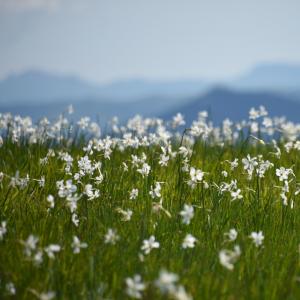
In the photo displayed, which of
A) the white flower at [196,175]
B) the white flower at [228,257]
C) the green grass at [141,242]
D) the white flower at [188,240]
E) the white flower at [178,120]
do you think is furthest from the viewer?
the white flower at [178,120]

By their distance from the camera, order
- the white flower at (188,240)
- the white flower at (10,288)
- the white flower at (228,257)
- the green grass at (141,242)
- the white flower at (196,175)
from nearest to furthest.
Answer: the white flower at (228,257)
the white flower at (188,240)
the white flower at (10,288)
the green grass at (141,242)
the white flower at (196,175)

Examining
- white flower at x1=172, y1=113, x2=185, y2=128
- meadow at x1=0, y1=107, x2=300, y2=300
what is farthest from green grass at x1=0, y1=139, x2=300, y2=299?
white flower at x1=172, y1=113, x2=185, y2=128

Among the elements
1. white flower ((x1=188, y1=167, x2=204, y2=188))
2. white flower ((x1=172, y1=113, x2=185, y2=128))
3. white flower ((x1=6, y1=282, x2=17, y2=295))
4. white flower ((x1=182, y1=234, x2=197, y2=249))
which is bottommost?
white flower ((x1=6, y1=282, x2=17, y2=295))

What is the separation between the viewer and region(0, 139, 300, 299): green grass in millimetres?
4387

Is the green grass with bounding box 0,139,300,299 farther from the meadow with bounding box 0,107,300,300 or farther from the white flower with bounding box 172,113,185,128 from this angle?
the white flower with bounding box 172,113,185,128

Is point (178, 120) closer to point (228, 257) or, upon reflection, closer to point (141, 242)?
point (141, 242)

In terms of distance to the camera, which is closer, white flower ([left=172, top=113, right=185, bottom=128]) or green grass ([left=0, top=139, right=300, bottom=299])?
green grass ([left=0, top=139, right=300, bottom=299])

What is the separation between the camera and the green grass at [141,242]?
4.39m

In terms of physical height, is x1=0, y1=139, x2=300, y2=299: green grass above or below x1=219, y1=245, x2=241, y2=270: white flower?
below

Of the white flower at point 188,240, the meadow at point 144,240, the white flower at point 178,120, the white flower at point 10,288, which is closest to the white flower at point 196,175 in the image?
the meadow at point 144,240

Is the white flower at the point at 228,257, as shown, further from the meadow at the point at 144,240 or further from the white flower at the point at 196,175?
the white flower at the point at 196,175

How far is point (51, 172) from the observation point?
752 centimetres

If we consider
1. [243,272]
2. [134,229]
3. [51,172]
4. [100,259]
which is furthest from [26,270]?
[51,172]

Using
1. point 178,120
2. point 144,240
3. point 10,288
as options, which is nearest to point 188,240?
point 144,240
